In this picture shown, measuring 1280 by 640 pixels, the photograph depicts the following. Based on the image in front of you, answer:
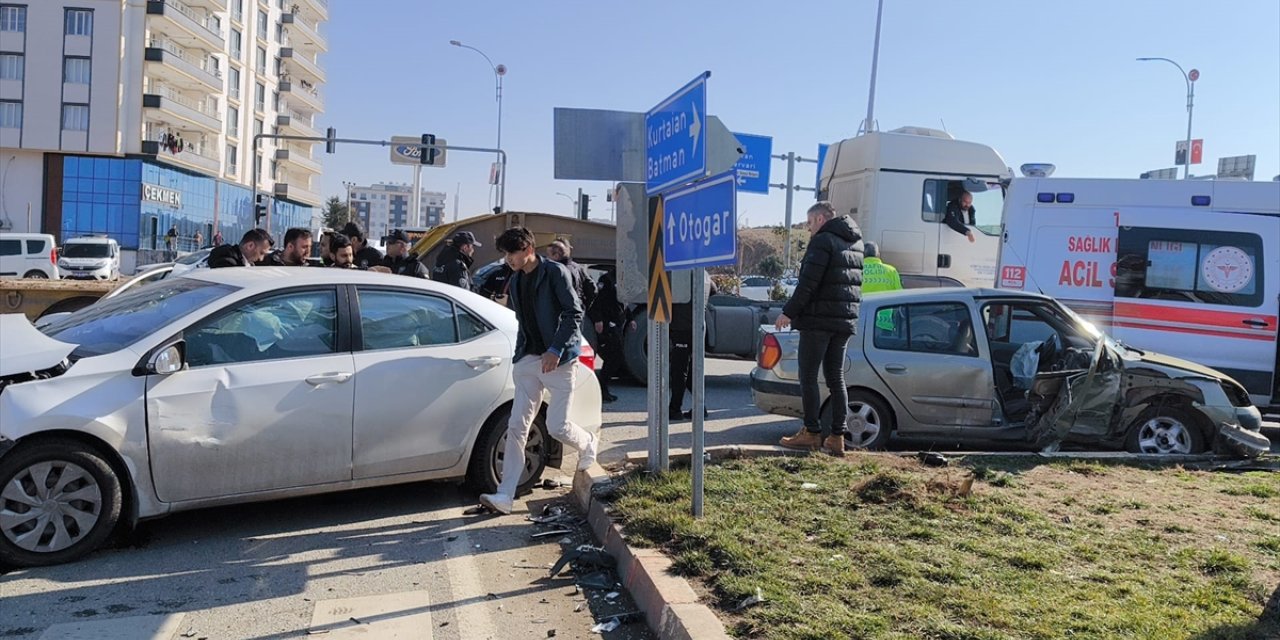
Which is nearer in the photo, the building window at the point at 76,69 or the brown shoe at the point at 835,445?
the brown shoe at the point at 835,445

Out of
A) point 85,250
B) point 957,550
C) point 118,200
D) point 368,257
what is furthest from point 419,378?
point 118,200

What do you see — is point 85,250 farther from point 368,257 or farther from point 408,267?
point 408,267

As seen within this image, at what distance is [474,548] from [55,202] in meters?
55.2

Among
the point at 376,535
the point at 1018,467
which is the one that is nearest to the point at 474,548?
the point at 376,535

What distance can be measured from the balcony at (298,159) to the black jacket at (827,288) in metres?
73.5

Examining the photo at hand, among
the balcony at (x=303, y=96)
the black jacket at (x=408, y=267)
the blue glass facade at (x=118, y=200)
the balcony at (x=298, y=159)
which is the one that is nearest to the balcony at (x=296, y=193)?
the balcony at (x=298, y=159)

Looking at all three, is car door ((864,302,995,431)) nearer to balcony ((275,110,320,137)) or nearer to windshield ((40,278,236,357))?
windshield ((40,278,236,357))

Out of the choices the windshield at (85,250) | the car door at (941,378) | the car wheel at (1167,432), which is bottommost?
the car wheel at (1167,432)

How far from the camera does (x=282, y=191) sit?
74.1 metres

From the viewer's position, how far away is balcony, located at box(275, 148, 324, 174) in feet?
245

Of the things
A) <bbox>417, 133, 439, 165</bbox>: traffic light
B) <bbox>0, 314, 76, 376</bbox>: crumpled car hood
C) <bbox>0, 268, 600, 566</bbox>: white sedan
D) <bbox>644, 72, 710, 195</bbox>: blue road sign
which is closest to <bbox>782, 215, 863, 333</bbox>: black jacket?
<bbox>644, 72, 710, 195</bbox>: blue road sign

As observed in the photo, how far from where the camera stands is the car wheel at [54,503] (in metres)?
4.85

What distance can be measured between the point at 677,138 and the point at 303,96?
77722mm

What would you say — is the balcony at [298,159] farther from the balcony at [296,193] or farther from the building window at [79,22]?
the building window at [79,22]
